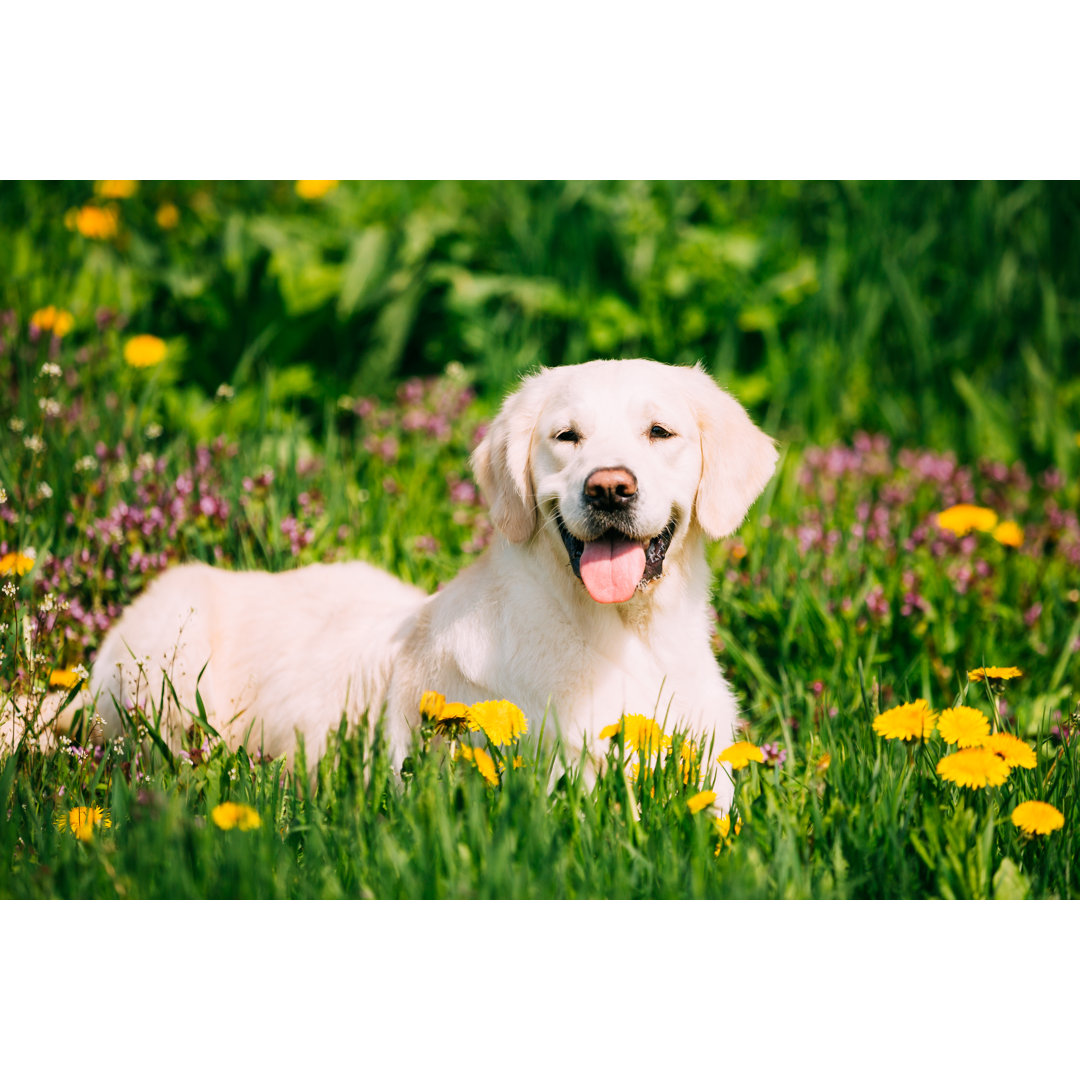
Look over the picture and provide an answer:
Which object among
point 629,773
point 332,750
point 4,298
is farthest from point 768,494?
point 4,298

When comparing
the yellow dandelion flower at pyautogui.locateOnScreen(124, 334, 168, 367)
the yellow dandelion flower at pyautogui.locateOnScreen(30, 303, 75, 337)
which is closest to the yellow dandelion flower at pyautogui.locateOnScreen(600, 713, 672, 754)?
the yellow dandelion flower at pyautogui.locateOnScreen(124, 334, 168, 367)

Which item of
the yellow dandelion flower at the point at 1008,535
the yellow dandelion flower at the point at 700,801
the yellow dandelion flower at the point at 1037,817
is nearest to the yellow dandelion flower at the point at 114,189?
the yellow dandelion flower at the point at 1008,535

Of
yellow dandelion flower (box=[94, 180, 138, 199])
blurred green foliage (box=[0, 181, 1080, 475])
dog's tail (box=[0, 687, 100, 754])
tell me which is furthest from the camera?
yellow dandelion flower (box=[94, 180, 138, 199])

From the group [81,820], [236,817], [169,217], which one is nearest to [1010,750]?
[236,817]

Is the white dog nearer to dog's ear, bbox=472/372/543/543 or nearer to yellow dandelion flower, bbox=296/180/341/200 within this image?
dog's ear, bbox=472/372/543/543

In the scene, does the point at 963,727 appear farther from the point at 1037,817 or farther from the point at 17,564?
the point at 17,564

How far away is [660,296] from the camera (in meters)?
5.71

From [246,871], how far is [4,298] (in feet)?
13.1

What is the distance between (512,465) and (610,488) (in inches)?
15.0

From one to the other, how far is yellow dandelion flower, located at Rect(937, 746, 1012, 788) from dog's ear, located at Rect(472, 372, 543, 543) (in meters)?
1.18

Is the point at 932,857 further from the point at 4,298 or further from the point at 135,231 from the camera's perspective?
the point at 135,231

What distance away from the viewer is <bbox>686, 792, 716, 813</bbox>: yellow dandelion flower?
232 centimetres

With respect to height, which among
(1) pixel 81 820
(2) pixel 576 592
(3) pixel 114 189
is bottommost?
(1) pixel 81 820

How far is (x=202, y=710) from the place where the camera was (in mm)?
2729
